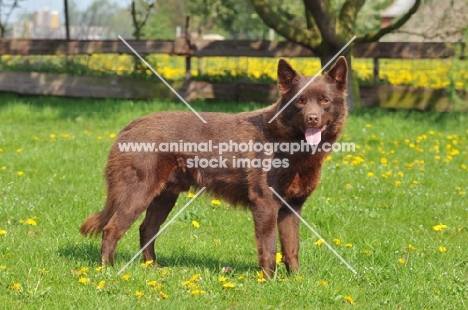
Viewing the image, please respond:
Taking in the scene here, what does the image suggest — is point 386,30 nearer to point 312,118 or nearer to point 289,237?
point 289,237

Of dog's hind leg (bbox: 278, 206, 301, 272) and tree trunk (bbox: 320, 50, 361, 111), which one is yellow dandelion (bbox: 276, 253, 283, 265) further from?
tree trunk (bbox: 320, 50, 361, 111)

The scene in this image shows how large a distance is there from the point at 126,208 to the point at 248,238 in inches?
54.2

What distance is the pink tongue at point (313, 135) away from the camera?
16.8 feet

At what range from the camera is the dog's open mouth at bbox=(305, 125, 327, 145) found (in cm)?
513

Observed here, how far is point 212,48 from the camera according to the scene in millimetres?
15086

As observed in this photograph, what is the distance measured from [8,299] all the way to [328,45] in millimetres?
10170

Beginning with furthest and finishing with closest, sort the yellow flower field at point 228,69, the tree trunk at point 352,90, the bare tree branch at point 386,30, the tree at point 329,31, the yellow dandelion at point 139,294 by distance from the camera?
the yellow flower field at point 228,69 < the tree trunk at point 352,90 < the tree at point 329,31 < the bare tree branch at point 386,30 < the yellow dandelion at point 139,294

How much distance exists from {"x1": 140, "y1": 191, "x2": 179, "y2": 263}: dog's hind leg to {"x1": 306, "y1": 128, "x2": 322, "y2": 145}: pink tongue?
144cm

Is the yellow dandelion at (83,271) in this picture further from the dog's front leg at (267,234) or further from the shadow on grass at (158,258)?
the dog's front leg at (267,234)

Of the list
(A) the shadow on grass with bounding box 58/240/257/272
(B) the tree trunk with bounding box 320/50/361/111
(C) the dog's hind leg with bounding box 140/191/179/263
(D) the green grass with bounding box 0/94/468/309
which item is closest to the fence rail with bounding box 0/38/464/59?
(B) the tree trunk with bounding box 320/50/361/111

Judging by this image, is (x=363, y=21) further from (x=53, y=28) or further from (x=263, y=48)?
(x=263, y=48)

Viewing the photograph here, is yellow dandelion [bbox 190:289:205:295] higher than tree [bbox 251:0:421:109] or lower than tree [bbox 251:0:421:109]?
lower

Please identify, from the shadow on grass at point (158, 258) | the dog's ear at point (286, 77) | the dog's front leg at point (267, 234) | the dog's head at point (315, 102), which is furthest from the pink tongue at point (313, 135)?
the shadow on grass at point (158, 258)

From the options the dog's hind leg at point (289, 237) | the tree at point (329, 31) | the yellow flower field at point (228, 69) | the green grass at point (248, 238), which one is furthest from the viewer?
the yellow flower field at point (228, 69)
